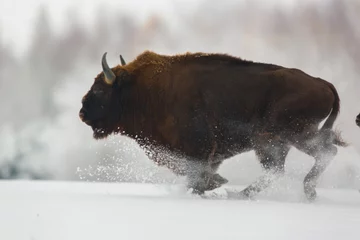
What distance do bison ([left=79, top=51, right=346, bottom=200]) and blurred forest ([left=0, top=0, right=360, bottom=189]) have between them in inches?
70.3

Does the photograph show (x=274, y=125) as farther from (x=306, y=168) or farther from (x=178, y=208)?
(x=178, y=208)

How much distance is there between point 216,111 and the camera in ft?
10.6

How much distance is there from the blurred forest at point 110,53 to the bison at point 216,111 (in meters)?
1.78

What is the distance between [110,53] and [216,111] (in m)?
2.67

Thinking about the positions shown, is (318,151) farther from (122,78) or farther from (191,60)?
(122,78)

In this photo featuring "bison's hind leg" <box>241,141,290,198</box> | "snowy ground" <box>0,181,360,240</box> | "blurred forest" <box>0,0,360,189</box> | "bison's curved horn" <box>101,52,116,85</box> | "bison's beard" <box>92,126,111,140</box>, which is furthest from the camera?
"blurred forest" <box>0,0,360,189</box>

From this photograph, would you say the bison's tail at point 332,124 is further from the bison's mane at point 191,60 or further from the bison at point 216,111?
the bison's mane at point 191,60

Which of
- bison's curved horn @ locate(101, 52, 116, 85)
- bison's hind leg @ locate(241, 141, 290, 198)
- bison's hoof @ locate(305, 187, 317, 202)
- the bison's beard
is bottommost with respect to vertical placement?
bison's hoof @ locate(305, 187, 317, 202)

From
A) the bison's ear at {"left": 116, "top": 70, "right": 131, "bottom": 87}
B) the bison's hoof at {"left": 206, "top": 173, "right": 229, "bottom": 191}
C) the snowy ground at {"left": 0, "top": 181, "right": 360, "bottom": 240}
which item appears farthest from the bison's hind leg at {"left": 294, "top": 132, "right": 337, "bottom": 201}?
the bison's ear at {"left": 116, "top": 70, "right": 131, "bottom": 87}

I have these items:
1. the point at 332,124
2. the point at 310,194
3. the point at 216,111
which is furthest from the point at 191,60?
the point at 310,194

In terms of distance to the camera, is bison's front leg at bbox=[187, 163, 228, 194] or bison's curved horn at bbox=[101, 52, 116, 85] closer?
bison's front leg at bbox=[187, 163, 228, 194]

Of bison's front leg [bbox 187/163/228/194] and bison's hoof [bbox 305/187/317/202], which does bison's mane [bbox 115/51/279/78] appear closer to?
bison's front leg [bbox 187/163/228/194]

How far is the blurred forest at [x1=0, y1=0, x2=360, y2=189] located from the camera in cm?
525

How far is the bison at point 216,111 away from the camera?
3148 millimetres
